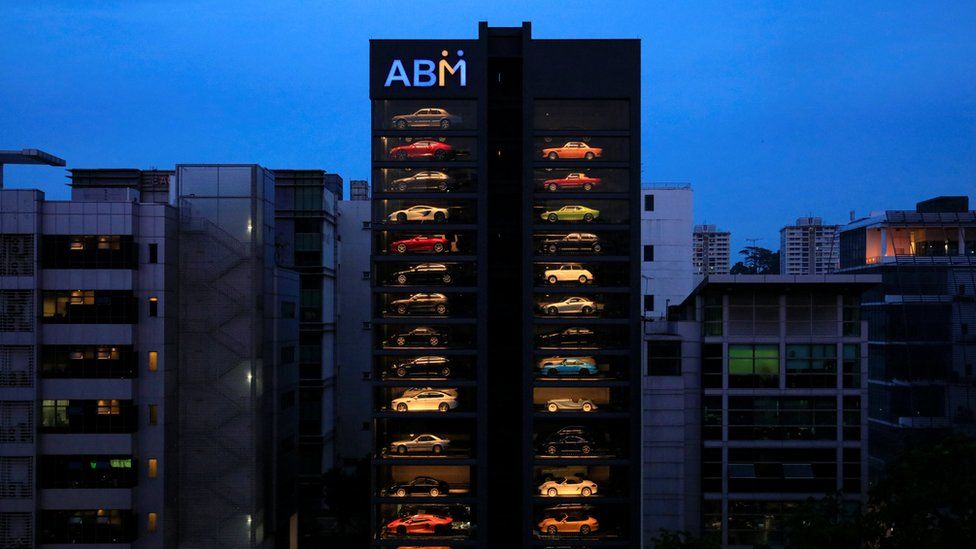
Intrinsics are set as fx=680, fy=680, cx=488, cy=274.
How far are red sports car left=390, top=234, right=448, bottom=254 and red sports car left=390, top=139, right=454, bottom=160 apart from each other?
6.42m

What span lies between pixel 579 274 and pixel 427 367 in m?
14.2

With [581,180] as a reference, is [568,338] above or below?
below

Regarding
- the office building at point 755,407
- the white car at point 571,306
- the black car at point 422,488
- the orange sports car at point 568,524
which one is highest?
the white car at point 571,306

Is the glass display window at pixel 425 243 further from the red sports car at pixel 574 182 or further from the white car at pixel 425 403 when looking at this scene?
the white car at pixel 425 403

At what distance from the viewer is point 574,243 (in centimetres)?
5441

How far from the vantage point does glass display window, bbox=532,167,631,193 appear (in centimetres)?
5450

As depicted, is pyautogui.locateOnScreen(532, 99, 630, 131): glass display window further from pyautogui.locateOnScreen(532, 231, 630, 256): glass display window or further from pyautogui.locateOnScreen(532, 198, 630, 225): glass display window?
pyautogui.locateOnScreen(532, 231, 630, 256): glass display window

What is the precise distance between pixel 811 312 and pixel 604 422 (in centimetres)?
1822

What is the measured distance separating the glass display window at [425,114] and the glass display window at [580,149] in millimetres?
Result: 5785

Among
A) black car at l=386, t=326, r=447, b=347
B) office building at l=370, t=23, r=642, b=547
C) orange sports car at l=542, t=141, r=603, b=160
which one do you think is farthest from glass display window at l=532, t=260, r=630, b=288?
black car at l=386, t=326, r=447, b=347

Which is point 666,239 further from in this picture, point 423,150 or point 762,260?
point 762,260

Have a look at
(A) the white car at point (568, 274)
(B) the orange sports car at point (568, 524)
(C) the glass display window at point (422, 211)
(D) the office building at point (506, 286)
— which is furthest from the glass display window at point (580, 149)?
(B) the orange sports car at point (568, 524)

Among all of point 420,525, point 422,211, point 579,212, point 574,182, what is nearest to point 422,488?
point 420,525

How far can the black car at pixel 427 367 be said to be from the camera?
5375 cm
